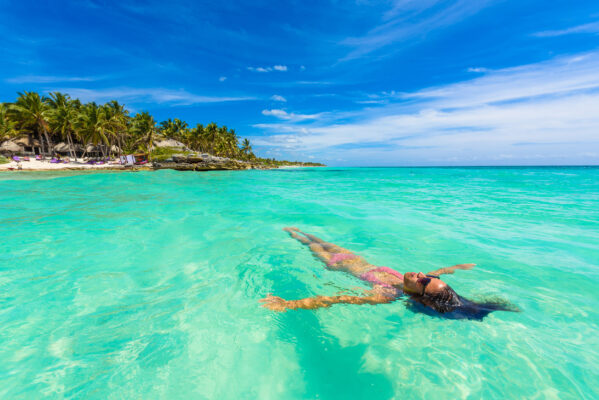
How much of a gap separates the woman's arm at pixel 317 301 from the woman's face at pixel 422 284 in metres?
0.35

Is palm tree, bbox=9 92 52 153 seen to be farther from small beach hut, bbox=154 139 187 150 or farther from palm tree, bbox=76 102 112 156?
small beach hut, bbox=154 139 187 150

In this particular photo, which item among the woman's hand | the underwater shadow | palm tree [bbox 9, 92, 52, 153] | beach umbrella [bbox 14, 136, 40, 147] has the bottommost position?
the underwater shadow

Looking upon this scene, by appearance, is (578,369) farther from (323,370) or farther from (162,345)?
(162,345)

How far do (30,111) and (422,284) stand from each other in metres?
66.6

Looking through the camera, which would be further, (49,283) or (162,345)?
(49,283)

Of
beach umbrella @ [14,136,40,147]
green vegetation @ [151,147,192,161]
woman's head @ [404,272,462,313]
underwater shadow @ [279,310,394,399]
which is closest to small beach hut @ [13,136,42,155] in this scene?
beach umbrella @ [14,136,40,147]

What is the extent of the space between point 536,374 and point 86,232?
10.4 meters

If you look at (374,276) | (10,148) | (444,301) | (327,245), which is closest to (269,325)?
(374,276)

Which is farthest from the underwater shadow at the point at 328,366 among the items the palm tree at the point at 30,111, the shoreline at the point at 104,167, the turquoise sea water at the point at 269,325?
the palm tree at the point at 30,111

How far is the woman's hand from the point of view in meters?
3.62

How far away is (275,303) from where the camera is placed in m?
3.72

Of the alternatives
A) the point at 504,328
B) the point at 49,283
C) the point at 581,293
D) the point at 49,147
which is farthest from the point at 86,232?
the point at 49,147

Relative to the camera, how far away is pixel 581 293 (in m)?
4.13

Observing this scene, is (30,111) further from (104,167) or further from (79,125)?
(104,167)
